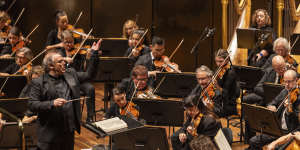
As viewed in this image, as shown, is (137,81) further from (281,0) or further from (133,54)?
(281,0)

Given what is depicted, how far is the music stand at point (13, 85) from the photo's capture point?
5.43 metres

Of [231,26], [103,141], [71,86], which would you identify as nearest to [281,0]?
[231,26]

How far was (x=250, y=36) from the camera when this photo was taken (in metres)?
6.73

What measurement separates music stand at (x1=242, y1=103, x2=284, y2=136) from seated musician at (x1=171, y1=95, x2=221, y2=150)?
415mm

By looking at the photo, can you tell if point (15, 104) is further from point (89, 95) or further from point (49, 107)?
point (89, 95)

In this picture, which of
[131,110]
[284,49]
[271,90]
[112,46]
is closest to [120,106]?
[131,110]

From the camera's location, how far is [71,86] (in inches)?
179

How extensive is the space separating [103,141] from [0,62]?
158 centimetres

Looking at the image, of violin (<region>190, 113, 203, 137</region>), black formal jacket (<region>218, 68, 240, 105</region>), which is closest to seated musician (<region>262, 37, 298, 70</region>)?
black formal jacket (<region>218, 68, 240, 105</region>)

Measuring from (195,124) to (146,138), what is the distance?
55 centimetres

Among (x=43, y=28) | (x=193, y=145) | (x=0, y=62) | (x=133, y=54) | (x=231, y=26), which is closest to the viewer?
(x=193, y=145)

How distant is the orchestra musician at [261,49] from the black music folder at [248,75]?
25.2 inches

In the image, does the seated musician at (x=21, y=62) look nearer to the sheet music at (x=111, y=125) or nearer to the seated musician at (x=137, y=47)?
the seated musician at (x=137, y=47)

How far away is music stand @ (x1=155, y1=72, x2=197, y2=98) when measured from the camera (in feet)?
18.6
